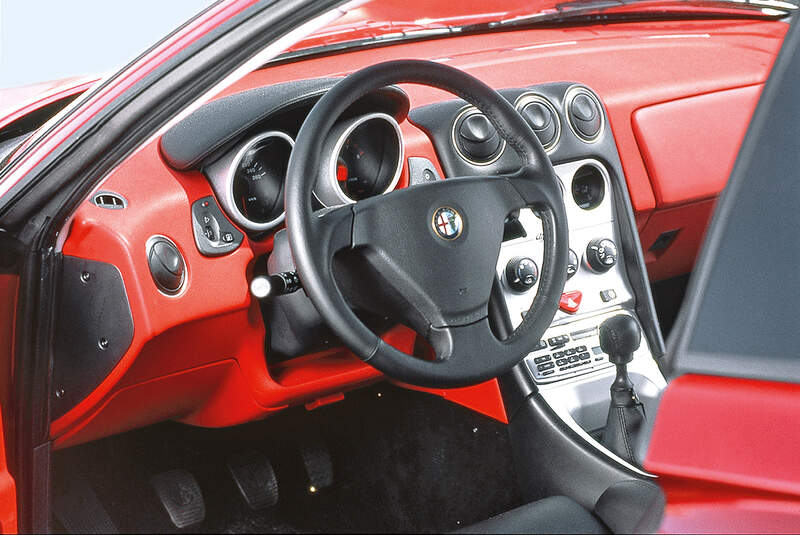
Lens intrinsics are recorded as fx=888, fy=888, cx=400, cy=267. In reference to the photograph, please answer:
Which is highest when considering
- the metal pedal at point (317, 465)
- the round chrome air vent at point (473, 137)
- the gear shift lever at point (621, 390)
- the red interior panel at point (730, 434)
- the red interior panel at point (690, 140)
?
the round chrome air vent at point (473, 137)

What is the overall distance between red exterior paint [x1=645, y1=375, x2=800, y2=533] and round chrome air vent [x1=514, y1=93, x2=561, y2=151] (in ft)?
4.58

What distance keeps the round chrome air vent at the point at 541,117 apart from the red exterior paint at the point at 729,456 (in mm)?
1395

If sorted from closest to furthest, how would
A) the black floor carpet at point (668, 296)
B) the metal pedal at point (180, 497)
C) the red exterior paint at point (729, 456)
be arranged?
the red exterior paint at point (729, 456), the metal pedal at point (180, 497), the black floor carpet at point (668, 296)

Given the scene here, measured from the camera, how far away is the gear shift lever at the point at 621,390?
6.26ft

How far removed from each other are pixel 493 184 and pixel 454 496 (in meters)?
0.97


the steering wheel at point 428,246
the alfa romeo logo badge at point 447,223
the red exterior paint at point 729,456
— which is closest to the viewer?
the red exterior paint at point 729,456

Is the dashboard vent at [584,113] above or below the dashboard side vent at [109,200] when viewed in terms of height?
below

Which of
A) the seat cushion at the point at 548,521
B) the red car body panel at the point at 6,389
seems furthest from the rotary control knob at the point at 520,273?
the red car body panel at the point at 6,389

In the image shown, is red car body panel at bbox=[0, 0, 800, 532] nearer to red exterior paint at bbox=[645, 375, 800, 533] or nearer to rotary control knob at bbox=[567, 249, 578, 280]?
red exterior paint at bbox=[645, 375, 800, 533]

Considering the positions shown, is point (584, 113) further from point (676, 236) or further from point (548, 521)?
point (548, 521)

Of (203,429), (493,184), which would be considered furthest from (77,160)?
(203,429)

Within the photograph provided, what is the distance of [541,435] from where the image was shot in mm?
1989

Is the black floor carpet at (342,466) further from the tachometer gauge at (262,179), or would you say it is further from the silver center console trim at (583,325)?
the tachometer gauge at (262,179)

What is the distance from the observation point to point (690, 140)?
2.38m
